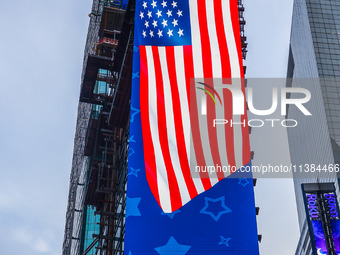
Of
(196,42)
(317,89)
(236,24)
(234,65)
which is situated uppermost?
(317,89)

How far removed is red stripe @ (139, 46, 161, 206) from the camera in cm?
2423

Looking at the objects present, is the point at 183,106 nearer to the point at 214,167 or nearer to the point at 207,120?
the point at 207,120

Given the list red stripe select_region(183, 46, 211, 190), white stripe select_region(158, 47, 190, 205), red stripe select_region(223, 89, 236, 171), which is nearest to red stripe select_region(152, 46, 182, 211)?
white stripe select_region(158, 47, 190, 205)

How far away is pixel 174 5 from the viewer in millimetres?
31016

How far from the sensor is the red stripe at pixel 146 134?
954 inches

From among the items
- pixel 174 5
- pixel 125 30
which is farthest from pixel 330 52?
pixel 174 5

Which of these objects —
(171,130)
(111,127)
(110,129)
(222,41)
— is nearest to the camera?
(171,130)

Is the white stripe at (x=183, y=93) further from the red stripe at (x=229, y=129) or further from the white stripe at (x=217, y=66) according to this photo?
the red stripe at (x=229, y=129)

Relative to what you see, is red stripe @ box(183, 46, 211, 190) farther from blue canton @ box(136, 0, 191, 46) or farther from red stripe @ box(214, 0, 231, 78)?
red stripe @ box(214, 0, 231, 78)

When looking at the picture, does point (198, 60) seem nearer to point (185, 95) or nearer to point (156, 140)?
point (185, 95)

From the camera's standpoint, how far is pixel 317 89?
137500mm

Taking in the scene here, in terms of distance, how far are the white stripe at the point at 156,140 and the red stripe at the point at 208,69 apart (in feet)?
8.06

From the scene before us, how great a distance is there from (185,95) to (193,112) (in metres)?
1.16

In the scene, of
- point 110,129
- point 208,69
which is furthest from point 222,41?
point 110,129
